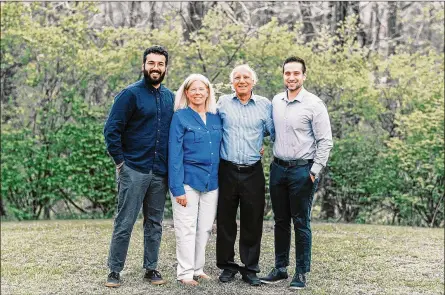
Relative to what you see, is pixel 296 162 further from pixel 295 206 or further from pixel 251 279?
pixel 251 279

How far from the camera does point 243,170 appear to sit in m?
4.83

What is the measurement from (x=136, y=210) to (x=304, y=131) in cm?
154

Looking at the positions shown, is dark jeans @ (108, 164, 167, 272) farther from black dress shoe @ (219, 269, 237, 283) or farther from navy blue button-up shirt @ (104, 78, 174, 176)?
black dress shoe @ (219, 269, 237, 283)

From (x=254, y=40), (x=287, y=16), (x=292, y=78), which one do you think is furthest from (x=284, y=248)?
(x=287, y=16)

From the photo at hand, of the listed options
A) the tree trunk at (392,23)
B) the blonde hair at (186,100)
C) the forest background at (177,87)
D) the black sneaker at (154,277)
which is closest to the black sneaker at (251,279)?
the black sneaker at (154,277)

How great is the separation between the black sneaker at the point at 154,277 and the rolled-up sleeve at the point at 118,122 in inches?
41.5

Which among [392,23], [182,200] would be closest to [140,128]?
[182,200]

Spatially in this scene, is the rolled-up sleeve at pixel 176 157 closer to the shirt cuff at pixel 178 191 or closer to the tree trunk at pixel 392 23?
the shirt cuff at pixel 178 191

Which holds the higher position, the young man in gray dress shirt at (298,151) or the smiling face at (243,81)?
the smiling face at (243,81)

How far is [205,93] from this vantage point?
480cm

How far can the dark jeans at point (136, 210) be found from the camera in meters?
4.78

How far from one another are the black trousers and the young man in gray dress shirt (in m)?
0.18

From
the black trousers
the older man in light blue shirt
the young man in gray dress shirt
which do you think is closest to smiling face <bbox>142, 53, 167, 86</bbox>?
the older man in light blue shirt

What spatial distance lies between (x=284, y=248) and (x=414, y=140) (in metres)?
5.36
